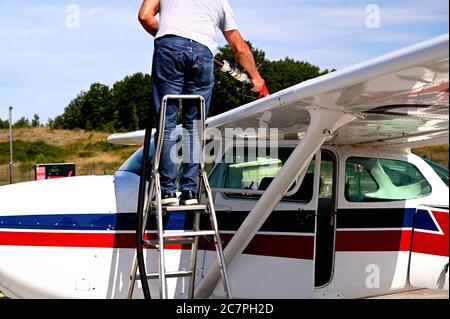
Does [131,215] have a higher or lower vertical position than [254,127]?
lower

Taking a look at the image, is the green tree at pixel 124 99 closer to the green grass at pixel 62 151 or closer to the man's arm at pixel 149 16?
the green grass at pixel 62 151

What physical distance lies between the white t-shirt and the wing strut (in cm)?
87

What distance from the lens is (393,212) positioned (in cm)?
552

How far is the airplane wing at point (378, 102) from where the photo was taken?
3.29m

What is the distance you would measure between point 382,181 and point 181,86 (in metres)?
2.22

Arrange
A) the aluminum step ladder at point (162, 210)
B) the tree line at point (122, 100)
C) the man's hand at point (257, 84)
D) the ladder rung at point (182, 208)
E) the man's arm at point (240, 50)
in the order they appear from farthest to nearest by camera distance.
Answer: the tree line at point (122, 100), the man's hand at point (257, 84), the man's arm at point (240, 50), the ladder rung at point (182, 208), the aluminum step ladder at point (162, 210)

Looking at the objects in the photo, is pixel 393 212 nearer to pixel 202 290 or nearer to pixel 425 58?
pixel 202 290

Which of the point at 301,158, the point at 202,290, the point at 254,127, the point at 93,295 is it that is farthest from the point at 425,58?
the point at 93,295

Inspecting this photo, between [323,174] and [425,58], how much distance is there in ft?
8.27

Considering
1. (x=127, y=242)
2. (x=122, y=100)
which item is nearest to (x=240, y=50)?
(x=127, y=242)

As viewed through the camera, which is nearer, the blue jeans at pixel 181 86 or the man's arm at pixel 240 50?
the blue jeans at pixel 181 86

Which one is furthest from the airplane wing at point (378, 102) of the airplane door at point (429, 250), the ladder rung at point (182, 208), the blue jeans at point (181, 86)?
the ladder rung at point (182, 208)

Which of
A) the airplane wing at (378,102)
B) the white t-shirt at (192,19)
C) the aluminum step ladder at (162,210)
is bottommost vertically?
the aluminum step ladder at (162,210)

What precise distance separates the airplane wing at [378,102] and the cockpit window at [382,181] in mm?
189
